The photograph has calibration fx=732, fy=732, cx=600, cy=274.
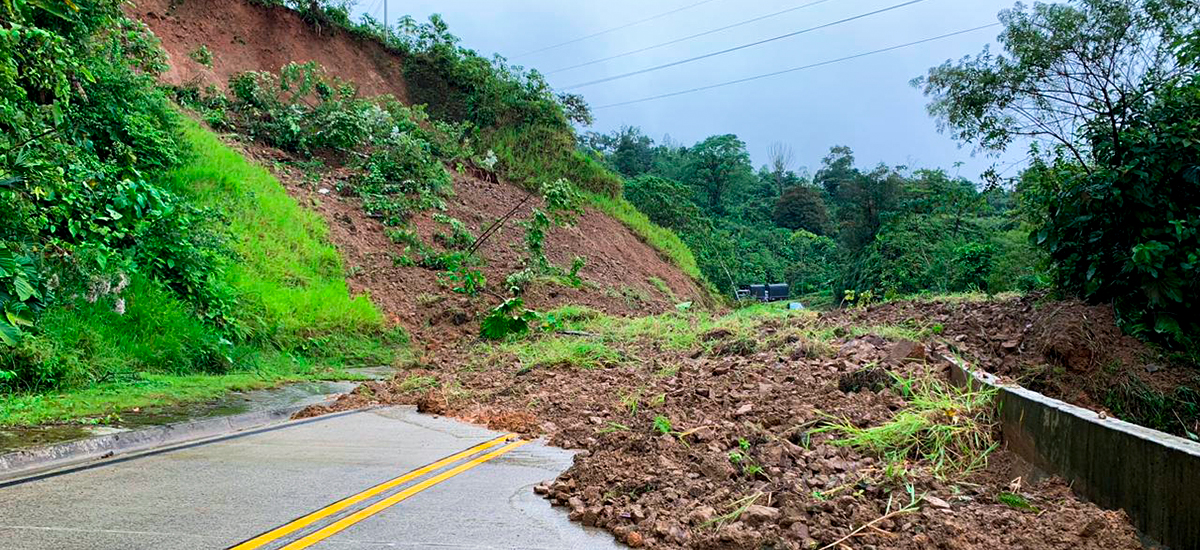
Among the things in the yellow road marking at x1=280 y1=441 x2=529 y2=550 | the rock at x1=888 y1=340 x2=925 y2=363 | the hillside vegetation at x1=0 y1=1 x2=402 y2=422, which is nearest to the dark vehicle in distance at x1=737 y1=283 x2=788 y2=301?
the hillside vegetation at x1=0 y1=1 x2=402 y2=422

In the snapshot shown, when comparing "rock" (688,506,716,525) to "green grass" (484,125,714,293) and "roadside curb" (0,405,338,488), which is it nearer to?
"roadside curb" (0,405,338,488)

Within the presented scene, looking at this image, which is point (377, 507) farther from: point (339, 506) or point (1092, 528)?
point (1092, 528)

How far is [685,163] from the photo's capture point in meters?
71.8

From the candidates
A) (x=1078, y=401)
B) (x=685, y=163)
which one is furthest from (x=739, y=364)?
(x=685, y=163)

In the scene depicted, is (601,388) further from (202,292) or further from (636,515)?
(202,292)

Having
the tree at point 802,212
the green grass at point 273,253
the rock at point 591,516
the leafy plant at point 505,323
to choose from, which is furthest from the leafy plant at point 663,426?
the tree at point 802,212

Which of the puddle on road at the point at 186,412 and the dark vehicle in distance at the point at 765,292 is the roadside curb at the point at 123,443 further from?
the dark vehicle in distance at the point at 765,292

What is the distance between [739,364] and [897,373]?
2.39 m

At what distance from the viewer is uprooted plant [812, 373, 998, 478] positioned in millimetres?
5340

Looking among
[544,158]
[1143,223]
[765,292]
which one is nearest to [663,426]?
[1143,223]

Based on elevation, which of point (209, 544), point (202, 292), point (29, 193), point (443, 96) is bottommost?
point (209, 544)

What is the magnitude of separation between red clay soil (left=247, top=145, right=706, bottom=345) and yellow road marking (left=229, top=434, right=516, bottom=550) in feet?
29.1

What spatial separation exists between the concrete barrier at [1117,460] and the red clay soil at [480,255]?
478 inches

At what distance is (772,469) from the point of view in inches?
211
